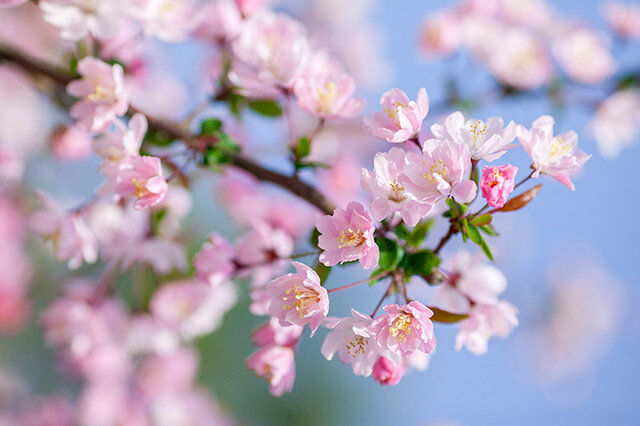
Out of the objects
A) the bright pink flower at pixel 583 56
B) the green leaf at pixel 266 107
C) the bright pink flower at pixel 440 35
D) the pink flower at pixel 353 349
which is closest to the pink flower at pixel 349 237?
the pink flower at pixel 353 349

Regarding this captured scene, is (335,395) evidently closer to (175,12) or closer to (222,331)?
(222,331)

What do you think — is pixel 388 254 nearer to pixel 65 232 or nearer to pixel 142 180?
pixel 142 180

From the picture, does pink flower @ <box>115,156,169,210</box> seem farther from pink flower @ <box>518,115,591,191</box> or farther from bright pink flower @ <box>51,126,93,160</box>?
bright pink flower @ <box>51,126,93,160</box>

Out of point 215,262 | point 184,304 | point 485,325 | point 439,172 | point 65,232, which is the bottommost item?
point 184,304

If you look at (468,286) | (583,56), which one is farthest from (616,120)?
(468,286)

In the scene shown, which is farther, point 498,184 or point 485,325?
point 485,325
